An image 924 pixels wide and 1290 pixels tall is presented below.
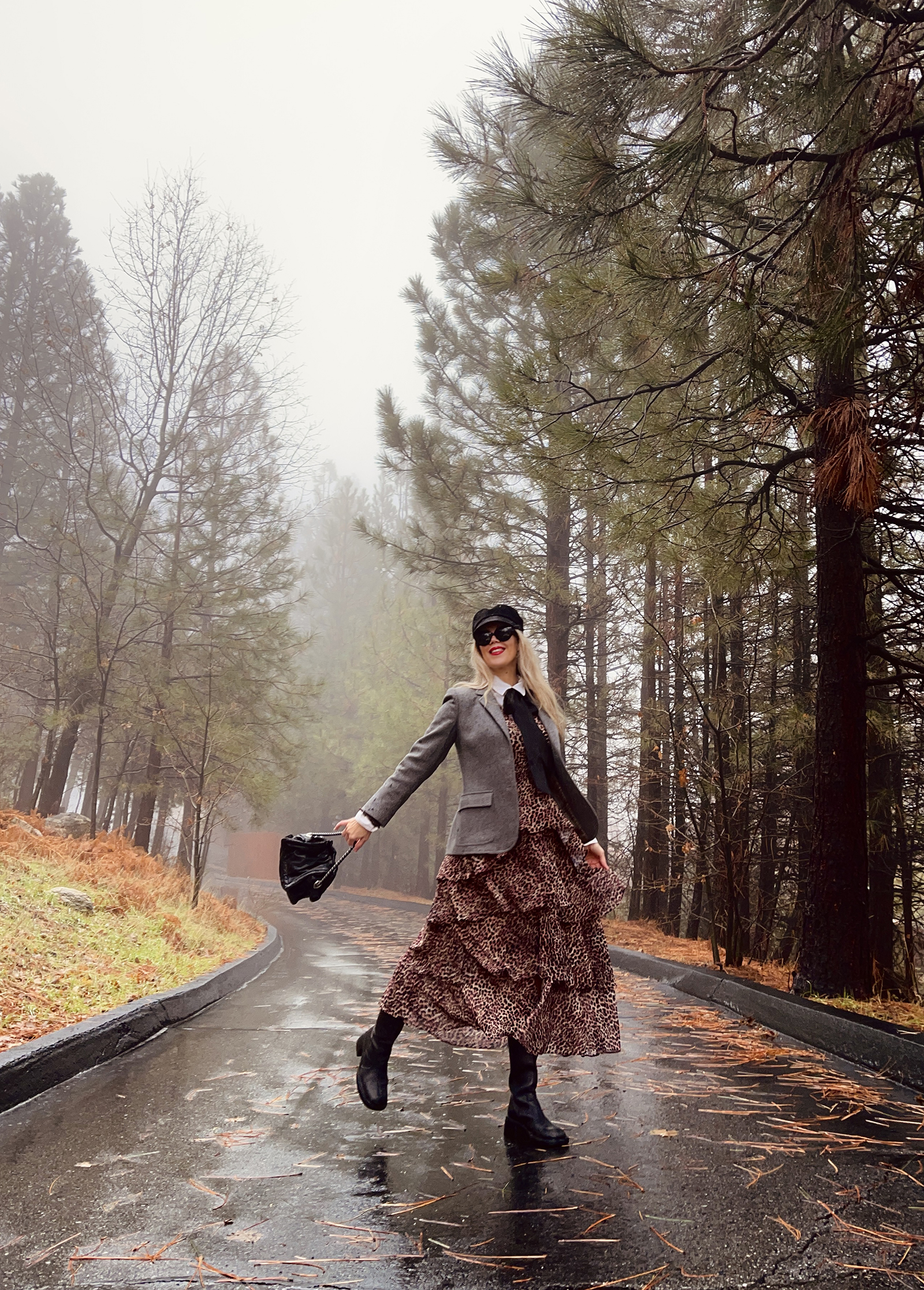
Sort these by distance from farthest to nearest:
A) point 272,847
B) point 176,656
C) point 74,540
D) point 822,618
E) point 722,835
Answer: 1. point 272,847
2. point 176,656
3. point 74,540
4. point 722,835
5. point 822,618

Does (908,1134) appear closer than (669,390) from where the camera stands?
Yes

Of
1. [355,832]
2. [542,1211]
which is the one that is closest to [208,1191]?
[542,1211]

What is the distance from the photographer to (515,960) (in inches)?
133

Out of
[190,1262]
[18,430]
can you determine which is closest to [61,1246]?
[190,1262]

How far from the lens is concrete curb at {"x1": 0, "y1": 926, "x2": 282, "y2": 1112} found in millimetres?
3680

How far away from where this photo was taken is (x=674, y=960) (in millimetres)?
8938

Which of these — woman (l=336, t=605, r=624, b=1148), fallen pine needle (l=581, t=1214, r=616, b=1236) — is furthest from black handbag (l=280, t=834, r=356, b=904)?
fallen pine needle (l=581, t=1214, r=616, b=1236)

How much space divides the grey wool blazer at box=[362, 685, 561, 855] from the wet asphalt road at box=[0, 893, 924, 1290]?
112 cm

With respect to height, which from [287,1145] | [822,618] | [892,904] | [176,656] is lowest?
[287,1145]

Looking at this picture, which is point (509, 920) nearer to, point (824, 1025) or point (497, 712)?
point (497, 712)

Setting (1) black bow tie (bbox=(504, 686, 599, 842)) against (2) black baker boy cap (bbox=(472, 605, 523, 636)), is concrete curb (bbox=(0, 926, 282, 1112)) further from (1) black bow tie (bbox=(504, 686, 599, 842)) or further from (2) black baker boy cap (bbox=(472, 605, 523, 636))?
(2) black baker boy cap (bbox=(472, 605, 523, 636))

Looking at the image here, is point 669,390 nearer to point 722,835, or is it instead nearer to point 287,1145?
point 722,835

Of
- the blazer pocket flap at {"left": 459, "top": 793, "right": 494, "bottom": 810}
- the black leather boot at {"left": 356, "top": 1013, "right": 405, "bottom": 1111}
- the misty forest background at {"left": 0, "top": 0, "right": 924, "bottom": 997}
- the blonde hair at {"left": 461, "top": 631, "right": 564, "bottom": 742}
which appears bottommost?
the black leather boot at {"left": 356, "top": 1013, "right": 405, "bottom": 1111}

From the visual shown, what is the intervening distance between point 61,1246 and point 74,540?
13.7 meters
